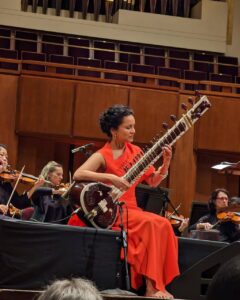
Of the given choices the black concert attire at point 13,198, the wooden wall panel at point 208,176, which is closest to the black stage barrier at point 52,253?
the black concert attire at point 13,198

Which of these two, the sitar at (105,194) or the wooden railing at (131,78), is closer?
the sitar at (105,194)

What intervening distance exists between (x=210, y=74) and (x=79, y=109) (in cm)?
258

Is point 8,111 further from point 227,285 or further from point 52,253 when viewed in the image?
point 227,285

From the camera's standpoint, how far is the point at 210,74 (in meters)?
10.2

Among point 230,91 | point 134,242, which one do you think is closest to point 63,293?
point 134,242

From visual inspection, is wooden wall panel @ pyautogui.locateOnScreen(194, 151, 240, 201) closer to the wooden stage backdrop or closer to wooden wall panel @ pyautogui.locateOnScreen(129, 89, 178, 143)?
the wooden stage backdrop

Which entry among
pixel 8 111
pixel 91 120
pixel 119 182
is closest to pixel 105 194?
pixel 119 182

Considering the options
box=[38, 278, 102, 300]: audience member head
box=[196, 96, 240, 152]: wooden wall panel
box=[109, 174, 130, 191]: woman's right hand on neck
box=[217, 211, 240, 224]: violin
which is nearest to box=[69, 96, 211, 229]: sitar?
box=[109, 174, 130, 191]: woman's right hand on neck

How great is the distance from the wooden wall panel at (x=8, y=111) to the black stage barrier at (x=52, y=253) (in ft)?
17.2

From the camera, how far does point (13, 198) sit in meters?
5.09

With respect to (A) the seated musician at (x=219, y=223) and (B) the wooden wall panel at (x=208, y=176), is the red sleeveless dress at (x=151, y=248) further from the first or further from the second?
(B) the wooden wall panel at (x=208, y=176)

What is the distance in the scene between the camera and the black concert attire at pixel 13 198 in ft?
16.3

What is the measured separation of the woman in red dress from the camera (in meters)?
3.42

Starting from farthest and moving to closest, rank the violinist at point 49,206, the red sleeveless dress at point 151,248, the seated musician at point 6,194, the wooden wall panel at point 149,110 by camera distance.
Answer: the wooden wall panel at point 149,110 < the violinist at point 49,206 < the seated musician at point 6,194 < the red sleeveless dress at point 151,248
